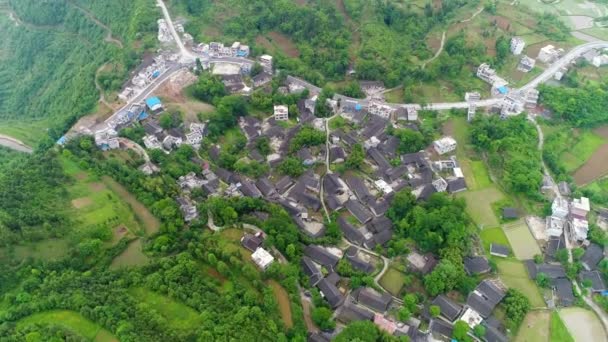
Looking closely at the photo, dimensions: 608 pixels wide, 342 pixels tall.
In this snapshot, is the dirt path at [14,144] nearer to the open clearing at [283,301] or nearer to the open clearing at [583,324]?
the open clearing at [283,301]

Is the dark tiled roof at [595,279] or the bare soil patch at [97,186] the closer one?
the dark tiled roof at [595,279]

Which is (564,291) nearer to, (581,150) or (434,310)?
(434,310)

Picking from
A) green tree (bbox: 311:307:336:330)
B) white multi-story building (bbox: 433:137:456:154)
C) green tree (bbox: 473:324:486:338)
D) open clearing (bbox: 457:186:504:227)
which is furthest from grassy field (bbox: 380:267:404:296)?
white multi-story building (bbox: 433:137:456:154)

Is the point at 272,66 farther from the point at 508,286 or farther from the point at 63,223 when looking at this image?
the point at 508,286

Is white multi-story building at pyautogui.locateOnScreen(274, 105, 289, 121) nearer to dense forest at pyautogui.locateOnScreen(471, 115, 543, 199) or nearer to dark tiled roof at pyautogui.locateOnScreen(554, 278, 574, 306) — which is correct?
dense forest at pyautogui.locateOnScreen(471, 115, 543, 199)

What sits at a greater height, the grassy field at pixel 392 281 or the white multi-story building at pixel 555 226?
the white multi-story building at pixel 555 226

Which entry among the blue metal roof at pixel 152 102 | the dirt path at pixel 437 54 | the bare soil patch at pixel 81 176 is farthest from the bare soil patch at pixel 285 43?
the bare soil patch at pixel 81 176

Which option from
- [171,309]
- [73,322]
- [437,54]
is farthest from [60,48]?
[437,54]

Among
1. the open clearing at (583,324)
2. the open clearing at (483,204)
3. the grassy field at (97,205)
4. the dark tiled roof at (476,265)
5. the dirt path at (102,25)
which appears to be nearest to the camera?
the open clearing at (583,324)
